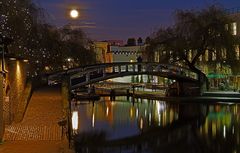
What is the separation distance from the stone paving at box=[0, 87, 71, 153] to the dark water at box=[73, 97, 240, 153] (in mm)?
4560

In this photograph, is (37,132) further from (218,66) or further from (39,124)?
(218,66)

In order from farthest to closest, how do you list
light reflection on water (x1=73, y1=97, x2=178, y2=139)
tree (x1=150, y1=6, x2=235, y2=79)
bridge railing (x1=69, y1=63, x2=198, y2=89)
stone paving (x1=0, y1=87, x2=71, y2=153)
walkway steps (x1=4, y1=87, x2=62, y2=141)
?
1. tree (x1=150, y1=6, x2=235, y2=79)
2. bridge railing (x1=69, y1=63, x2=198, y2=89)
3. light reflection on water (x1=73, y1=97, x2=178, y2=139)
4. walkway steps (x1=4, y1=87, x2=62, y2=141)
5. stone paving (x1=0, y1=87, x2=71, y2=153)

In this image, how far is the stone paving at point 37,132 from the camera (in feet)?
54.2

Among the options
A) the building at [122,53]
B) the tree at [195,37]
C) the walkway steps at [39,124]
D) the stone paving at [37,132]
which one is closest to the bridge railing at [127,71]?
the tree at [195,37]

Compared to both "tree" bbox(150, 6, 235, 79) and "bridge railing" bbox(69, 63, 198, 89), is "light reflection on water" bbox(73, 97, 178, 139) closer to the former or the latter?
"bridge railing" bbox(69, 63, 198, 89)

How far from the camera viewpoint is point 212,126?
3591cm

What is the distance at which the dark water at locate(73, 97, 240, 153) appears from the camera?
2827cm

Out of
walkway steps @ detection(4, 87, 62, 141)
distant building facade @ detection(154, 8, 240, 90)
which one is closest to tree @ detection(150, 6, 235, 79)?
distant building facade @ detection(154, 8, 240, 90)

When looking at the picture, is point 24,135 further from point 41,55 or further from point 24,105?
point 41,55

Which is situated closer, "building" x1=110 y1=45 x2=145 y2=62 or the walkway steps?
the walkway steps

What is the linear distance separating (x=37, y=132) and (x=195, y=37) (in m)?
38.7

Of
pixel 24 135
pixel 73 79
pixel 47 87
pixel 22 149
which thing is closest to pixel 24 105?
pixel 24 135

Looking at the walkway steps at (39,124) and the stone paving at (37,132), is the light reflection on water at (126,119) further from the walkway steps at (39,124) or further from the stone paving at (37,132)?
the stone paving at (37,132)

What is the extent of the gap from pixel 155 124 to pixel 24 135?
787 inches
